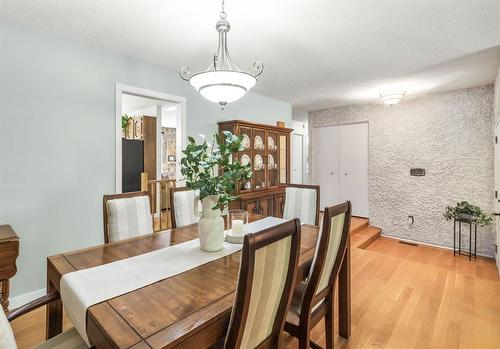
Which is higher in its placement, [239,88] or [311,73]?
[311,73]

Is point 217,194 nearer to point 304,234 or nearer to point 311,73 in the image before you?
point 304,234

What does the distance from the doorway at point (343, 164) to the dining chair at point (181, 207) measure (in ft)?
12.9

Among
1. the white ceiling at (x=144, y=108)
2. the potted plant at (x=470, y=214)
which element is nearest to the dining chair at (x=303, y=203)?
the potted plant at (x=470, y=214)

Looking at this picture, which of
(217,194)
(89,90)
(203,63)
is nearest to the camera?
(217,194)

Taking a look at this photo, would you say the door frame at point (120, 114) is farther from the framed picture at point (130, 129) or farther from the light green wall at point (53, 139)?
the framed picture at point (130, 129)

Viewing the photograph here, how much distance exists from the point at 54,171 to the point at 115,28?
1348 mm

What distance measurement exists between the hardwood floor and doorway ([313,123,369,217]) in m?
2.15

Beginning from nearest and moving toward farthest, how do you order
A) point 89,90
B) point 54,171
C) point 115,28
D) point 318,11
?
point 318,11 < point 115,28 < point 54,171 < point 89,90

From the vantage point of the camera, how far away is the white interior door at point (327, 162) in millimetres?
5629

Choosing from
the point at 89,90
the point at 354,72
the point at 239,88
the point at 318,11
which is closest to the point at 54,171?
the point at 89,90

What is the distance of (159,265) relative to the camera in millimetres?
1386

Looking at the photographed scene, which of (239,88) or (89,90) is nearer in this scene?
(239,88)

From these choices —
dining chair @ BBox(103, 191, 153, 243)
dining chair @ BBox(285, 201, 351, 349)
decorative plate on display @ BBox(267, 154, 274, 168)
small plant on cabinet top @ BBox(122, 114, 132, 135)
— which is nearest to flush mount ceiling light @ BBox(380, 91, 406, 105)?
A: decorative plate on display @ BBox(267, 154, 274, 168)

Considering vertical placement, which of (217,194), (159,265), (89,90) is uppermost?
(89,90)
